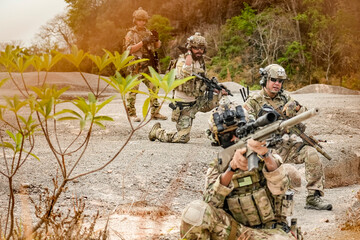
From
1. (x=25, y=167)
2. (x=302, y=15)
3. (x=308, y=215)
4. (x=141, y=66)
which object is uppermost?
(x=302, y=15)

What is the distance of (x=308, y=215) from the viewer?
4559 millimetres

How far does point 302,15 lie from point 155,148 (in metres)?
11.4

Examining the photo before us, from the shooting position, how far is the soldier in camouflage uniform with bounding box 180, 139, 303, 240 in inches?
115

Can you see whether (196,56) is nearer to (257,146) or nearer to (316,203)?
(316,203)

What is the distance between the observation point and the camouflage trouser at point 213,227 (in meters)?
2.93

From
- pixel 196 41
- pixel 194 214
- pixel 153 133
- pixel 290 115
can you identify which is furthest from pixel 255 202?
pixel 153 133

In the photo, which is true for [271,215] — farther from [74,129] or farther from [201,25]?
[201,25]

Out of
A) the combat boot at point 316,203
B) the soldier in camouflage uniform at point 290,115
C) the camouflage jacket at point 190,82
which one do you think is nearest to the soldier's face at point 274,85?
the soldier in camouflage uniform at point 290,115

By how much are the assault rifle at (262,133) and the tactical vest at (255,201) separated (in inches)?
7.3

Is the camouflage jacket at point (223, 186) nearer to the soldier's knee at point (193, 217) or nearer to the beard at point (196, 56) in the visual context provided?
the soldier's knee at point (193, 217)

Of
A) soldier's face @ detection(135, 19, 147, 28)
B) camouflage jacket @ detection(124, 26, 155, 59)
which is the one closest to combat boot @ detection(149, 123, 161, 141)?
camouflage jacket @ detection(124, 26, 155, 59)

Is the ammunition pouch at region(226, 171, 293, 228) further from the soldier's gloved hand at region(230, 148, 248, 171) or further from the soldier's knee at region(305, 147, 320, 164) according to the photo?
the soldier's knee at region(305, 147, 320, 164)

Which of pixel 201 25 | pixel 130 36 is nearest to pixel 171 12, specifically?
pixel 201 25

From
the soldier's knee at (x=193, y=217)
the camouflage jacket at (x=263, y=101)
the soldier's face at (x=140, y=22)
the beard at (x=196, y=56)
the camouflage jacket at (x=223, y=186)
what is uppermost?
the soldier's face at (x=140, y=22)
